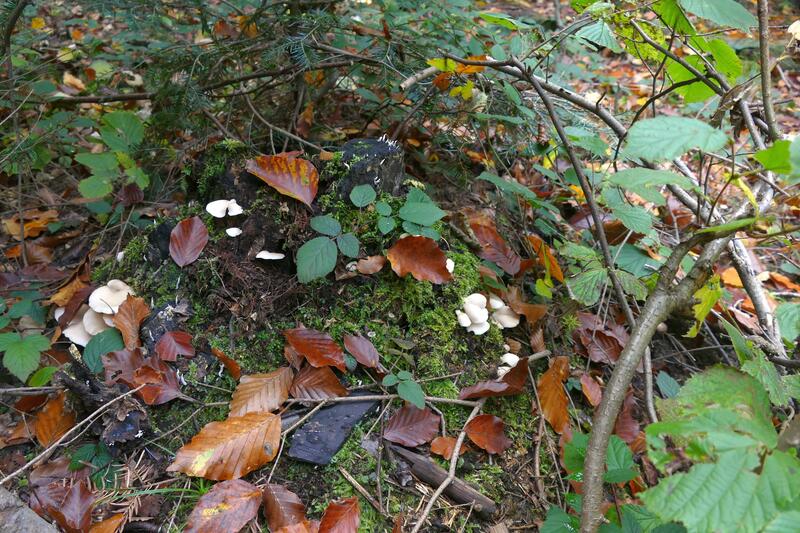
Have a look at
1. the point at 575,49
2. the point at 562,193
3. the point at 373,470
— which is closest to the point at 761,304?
the point at 562,193

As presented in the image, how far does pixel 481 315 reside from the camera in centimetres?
246

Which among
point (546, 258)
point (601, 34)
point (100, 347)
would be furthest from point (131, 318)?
point (601, 34)

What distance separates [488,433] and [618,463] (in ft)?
1.84

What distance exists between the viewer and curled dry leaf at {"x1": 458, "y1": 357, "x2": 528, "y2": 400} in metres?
2.30

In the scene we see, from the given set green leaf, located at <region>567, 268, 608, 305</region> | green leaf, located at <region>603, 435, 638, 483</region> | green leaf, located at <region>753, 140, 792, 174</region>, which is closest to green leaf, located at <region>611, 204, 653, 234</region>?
green leaf, located at <region>567, 268, 608, 305</region>

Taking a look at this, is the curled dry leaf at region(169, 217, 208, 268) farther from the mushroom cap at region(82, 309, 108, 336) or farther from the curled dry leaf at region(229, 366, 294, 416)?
the curled dry leaf at region(229, 366, 294, 416)

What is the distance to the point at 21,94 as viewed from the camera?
10.8 ft

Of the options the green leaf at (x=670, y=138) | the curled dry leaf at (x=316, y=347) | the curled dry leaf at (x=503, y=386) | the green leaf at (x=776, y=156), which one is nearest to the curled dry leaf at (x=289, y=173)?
the curled dry leaf at (x=316, y=347)

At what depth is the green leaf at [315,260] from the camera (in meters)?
2.15

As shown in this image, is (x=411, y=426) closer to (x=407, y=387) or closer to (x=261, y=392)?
(x=407, y=387)

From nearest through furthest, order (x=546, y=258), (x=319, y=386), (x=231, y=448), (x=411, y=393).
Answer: (x=231, y=448), (x=411, y=393), (x=319, y=386), (x=546, y=258)

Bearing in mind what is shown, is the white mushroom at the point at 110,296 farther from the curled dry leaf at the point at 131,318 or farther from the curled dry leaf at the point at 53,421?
the curled dry leaf at the point at 53,421

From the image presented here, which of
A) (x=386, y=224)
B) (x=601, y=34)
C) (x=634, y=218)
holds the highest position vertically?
(x=601, y=34)

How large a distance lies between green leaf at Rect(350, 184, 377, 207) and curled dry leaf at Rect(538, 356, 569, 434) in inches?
44.8
